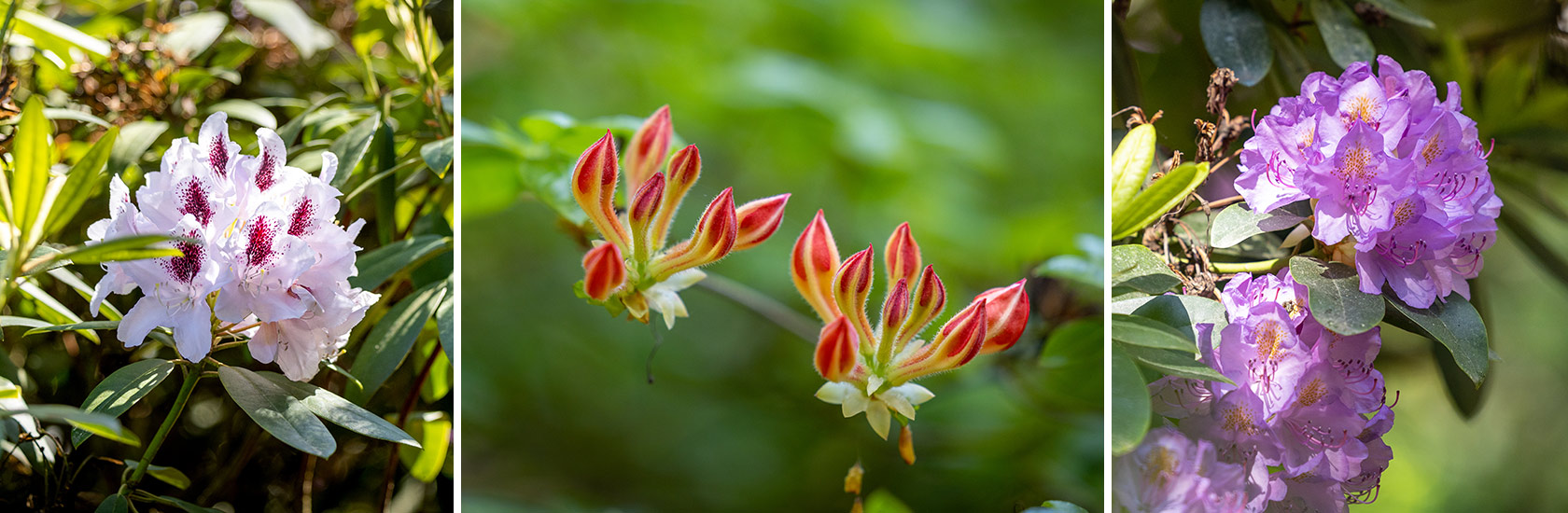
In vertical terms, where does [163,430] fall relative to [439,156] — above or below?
below

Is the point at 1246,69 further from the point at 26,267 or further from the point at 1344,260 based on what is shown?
the point at 26,267

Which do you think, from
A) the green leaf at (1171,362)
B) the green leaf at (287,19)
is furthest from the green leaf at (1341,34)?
the green leaf at (287,19)

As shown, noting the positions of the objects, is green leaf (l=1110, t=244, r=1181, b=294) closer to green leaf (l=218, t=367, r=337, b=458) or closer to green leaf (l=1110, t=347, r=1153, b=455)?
green leaf (l=1110, t=347, r=1153, b=455)

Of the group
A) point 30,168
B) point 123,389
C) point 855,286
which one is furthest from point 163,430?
point 855,286

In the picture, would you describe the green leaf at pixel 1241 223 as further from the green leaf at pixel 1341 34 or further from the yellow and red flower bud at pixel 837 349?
the yellow and red flower bud at pixel 837 349

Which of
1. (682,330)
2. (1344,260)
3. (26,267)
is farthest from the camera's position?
(682,330)

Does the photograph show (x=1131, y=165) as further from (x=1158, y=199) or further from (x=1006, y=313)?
(x=1006, y=313)

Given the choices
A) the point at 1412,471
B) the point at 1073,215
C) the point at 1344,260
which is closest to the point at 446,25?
the point at 1073,215
